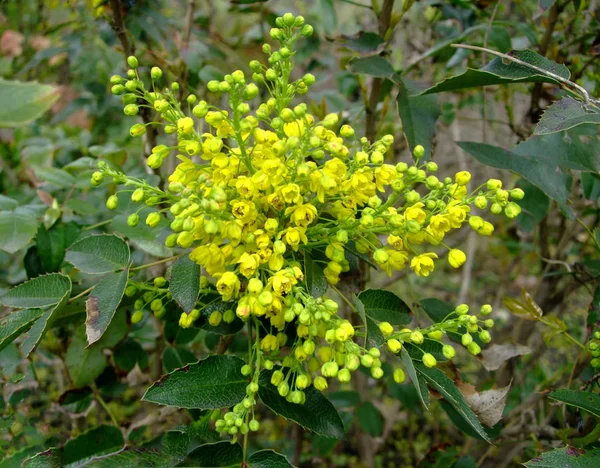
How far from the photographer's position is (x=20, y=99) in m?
1.01

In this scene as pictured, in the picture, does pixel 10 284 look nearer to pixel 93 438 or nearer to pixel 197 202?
pixel 93 438

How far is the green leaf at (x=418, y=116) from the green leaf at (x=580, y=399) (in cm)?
45

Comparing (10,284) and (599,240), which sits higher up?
(599,240)

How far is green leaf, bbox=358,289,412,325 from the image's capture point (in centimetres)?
85

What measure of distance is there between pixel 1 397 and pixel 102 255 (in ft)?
1.66

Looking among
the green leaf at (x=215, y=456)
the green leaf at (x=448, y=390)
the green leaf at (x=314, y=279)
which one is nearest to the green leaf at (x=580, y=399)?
the green leaf at (x=448, y=390)

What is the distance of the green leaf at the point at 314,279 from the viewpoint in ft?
2.51

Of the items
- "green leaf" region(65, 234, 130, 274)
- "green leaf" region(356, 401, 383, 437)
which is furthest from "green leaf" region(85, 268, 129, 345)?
"green leaf" region(356, 401, 383, 437)

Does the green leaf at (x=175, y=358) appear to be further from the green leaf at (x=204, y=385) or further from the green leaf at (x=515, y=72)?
the green leaf at (x=515, y=72)

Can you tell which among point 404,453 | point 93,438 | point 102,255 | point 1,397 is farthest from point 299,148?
point 404,453

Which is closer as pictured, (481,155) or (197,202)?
(197,202)

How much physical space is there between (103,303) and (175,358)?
37 cm

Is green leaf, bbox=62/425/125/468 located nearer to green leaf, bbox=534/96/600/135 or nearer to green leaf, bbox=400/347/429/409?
green leaf, bbox=400/347/429/409

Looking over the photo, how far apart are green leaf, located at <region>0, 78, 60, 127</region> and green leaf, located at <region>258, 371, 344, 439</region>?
67 centimetres
